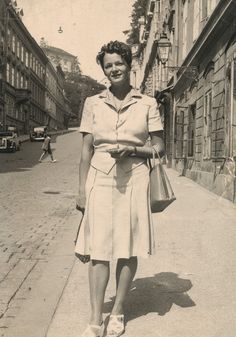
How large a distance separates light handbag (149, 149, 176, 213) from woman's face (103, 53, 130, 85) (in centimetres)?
53

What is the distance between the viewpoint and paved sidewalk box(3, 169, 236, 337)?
141 inches

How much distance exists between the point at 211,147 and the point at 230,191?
3.36m

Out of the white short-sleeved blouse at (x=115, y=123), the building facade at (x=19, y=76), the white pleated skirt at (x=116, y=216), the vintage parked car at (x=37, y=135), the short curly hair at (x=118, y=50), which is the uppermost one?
the building facade at (x=19, y=76)

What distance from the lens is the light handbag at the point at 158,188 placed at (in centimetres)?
343

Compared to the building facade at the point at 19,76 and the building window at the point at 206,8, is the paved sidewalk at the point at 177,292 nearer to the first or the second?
the building window at the point at 206,8

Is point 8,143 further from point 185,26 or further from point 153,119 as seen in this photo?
point 153,119

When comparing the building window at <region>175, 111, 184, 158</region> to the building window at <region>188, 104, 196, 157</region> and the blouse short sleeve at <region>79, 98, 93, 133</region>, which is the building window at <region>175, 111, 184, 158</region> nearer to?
the building window at <region>188, 104, 196, 157</region>

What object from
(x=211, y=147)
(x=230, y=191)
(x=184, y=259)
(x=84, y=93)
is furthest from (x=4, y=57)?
(x=84, y=93)

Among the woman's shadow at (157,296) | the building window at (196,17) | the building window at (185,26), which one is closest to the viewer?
the woman's shadow at (157,296)

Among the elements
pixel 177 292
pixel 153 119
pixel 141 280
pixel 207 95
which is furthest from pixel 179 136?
pixel 153 119

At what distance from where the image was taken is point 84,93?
120 meters

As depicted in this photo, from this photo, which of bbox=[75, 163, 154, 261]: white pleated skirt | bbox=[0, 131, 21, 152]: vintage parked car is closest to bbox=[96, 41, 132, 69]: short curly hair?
bbox=[75, 163, 154, 261]: white pleated skirt

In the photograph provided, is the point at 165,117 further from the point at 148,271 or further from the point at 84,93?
the point at 84,93

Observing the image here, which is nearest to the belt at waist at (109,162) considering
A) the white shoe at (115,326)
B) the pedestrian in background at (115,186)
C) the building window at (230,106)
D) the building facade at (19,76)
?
the pedestrian in background at (115,186)
